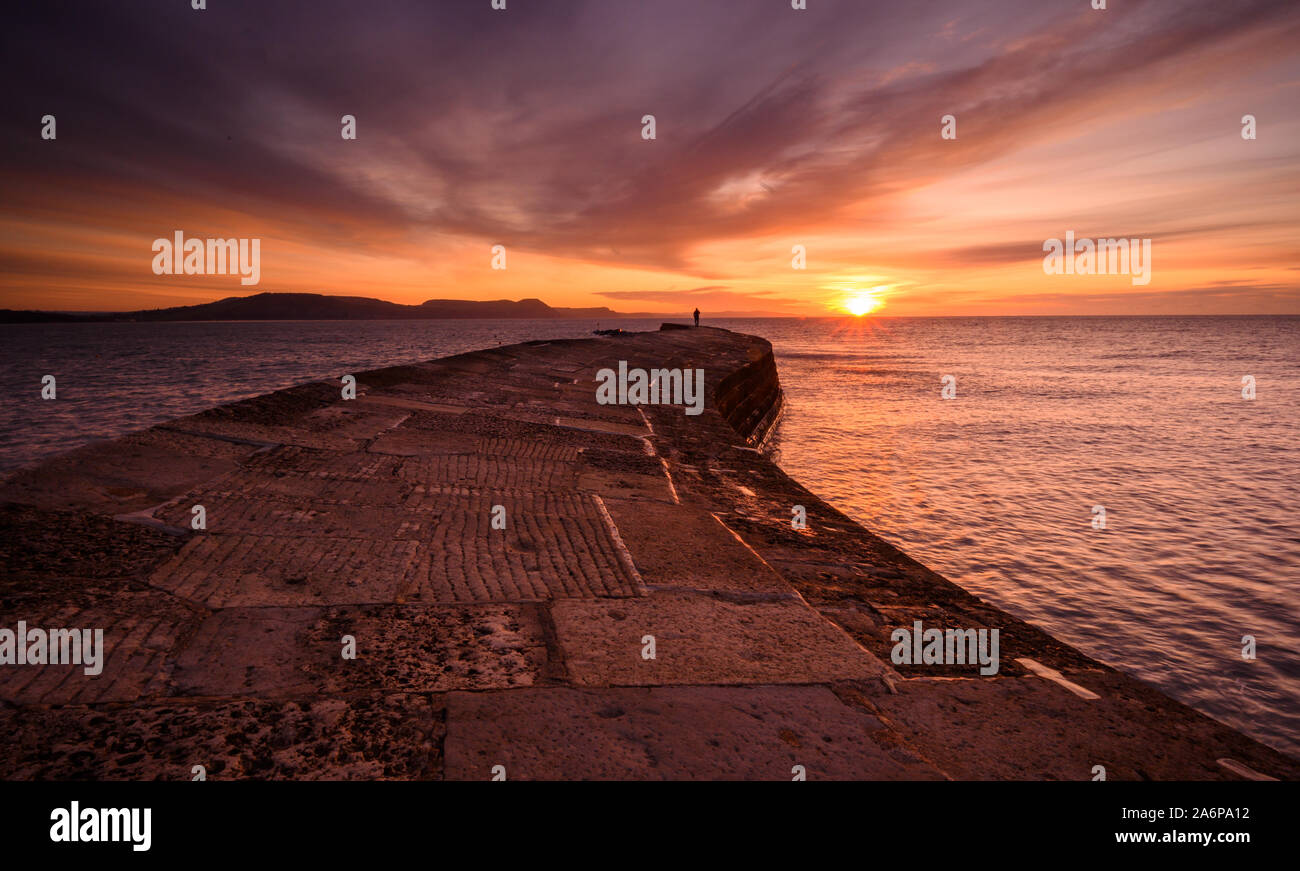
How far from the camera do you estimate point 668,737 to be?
70.6 inches

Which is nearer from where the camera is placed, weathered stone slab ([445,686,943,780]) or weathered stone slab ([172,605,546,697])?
weathered stone slab ([445,686,943,780])

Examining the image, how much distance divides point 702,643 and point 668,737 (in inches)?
23.9

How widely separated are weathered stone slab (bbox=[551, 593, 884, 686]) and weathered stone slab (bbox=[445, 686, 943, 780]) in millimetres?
105

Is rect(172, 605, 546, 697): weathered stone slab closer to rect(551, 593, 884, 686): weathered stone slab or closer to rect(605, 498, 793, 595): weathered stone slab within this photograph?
rect(551, 593, 884, 686): weathered stone slab

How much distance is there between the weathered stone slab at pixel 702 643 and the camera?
2.16m

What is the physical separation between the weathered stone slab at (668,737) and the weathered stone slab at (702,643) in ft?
0.34

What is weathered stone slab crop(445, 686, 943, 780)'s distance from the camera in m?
1.64

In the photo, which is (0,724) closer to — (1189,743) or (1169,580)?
(1189,743)

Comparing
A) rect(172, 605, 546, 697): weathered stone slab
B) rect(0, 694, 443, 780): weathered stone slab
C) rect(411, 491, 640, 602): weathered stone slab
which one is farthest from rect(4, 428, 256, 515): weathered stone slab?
rect(0, 694, 443, 780): weathered stone slab

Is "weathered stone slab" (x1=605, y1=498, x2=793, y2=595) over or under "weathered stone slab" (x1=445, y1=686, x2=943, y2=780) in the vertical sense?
over

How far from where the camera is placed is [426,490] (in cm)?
408

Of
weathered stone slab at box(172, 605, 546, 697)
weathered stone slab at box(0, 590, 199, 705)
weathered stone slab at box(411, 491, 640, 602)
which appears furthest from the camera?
weathered stone slab at box(411, 491, 640, 602)
